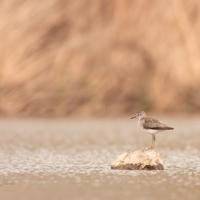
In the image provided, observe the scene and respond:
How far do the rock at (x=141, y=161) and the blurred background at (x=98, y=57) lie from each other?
71.3 feet

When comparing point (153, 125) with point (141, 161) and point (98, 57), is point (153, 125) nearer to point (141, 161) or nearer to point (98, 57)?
point (141, 161)

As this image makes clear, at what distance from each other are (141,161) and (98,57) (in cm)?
2499

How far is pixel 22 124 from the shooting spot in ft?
108

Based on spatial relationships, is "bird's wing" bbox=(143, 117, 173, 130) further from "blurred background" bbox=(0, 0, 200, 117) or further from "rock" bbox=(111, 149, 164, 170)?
"blurred background" bbox=(0, 0, 200, 117)

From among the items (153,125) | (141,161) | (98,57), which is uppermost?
(98,57)

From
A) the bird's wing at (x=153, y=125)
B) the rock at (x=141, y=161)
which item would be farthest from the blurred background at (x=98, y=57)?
the rock at (x=141, y=161)

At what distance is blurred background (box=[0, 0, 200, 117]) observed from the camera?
39.0 m

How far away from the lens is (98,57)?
41.2m

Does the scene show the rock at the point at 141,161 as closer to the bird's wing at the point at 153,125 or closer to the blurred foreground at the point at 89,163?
the blurred foreground at the point at 89,163

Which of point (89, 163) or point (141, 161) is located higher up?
point (89, 163)

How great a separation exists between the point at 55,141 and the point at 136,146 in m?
3.14

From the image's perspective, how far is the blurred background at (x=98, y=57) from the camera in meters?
39.0

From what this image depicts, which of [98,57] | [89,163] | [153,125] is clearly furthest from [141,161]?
[98,57]

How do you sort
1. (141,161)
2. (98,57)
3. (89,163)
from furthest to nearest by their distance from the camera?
(98,57)
(89,163)
(141,161)
